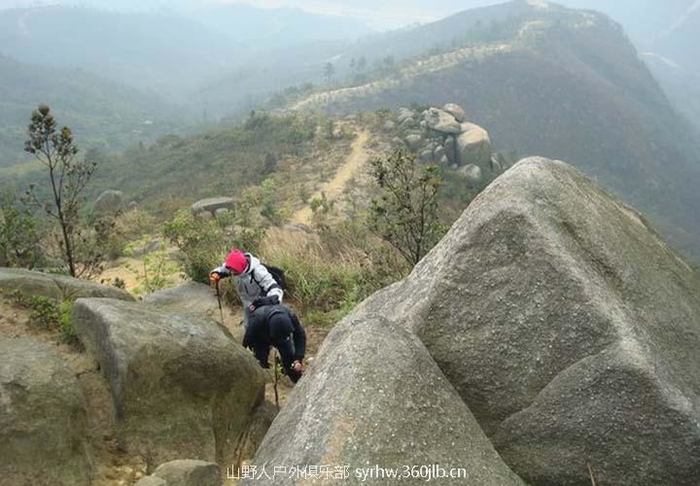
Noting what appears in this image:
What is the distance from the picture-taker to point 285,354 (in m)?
5.30

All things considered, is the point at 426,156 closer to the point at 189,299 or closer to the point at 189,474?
the point at 189,299

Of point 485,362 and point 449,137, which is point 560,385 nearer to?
point 485,362

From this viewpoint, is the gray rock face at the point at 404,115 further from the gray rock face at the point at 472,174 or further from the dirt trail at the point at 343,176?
the gray rock face at the point at 472,174

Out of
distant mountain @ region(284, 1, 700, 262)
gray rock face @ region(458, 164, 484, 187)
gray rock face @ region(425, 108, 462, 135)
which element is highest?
gray rock face @ region(425, 108, 462, 135)

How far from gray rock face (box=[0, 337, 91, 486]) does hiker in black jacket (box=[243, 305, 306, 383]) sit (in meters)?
1.80

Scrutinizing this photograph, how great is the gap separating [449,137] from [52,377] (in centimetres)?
3888

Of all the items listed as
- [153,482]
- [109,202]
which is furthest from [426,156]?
[153,482]

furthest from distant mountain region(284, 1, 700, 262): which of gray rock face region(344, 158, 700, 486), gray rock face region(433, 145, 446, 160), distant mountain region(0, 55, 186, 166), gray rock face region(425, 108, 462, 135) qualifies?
gray rock face region(344, 158, 700, 486)

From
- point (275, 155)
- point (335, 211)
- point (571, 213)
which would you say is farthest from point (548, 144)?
point (571, 213)

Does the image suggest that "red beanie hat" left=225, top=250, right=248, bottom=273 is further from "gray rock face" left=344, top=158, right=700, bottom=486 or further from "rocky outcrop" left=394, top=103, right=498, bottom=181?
"rocky outcrop" left=394, top=103, right=498, bottom=181

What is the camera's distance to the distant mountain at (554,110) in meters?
92.6


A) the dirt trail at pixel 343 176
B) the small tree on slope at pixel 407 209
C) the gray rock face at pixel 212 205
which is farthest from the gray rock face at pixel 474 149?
the small tree on slope at pixel 407 209

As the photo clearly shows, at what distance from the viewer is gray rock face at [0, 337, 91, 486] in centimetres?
325

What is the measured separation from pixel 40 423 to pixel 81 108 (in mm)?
173881
